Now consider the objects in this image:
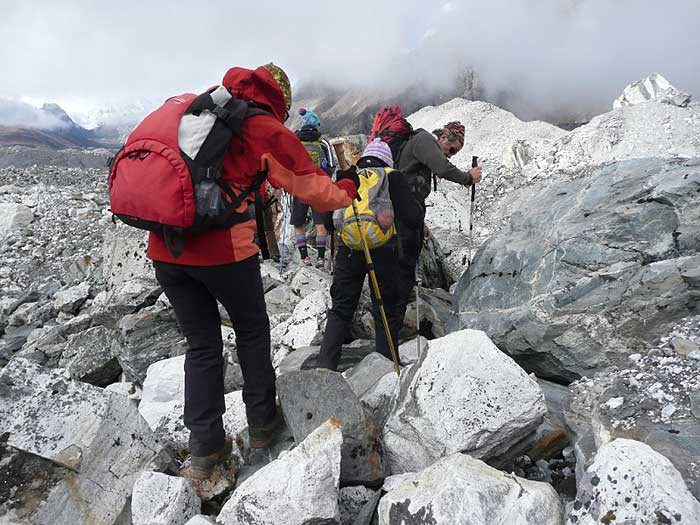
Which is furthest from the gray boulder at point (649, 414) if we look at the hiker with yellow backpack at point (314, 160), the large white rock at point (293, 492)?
the hiker with yellow backpack at point (314, 160)

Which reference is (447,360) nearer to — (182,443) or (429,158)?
(182,443)

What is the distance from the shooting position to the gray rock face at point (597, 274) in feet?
12.6

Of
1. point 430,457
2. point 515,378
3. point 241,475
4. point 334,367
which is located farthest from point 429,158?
point 241,475

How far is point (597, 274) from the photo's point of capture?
4.32m

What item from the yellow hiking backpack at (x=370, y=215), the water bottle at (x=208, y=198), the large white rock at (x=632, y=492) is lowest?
the large white rock at (x=632, y=492)

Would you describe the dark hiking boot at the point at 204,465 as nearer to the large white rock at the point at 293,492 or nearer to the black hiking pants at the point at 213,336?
the black hiking pants at the point at 213,336

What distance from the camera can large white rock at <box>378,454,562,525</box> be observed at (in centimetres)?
203

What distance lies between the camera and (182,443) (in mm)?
3555

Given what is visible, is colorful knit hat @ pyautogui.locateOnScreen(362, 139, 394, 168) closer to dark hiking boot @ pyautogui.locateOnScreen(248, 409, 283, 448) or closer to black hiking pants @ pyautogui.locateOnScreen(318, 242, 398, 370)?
black hiking pants @ pyautogui.locateOnScreen(318, 242, 398, 370)

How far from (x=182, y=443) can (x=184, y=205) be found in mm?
2049

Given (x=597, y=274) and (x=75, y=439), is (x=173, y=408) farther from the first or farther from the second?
(x=597, y=274)

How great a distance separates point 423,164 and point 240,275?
2.84 meters

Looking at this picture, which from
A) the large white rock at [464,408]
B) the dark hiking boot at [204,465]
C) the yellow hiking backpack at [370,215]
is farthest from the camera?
the yellow hiking backpack at [370,215]

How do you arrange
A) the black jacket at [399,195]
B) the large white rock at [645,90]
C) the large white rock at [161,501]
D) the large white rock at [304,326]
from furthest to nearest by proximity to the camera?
the large white rock at [645,90] < the large white rock at [304,326] < the black jacket at [399,195] < the large white rock at [161,501]
